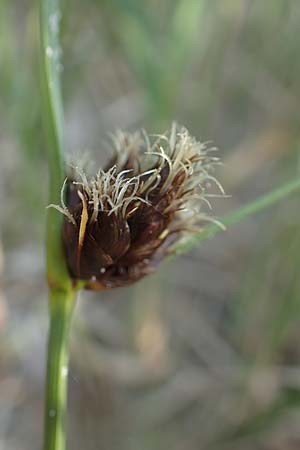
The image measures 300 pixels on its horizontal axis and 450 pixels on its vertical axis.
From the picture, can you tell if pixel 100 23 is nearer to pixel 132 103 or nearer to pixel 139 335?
pixel 132 103

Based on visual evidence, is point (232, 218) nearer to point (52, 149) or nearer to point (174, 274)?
point (52, 149)

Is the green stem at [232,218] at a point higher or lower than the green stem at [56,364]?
higher

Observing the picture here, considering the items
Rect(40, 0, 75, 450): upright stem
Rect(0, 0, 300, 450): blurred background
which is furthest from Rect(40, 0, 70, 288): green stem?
Rect(0, 0, 300, 450): blurred background

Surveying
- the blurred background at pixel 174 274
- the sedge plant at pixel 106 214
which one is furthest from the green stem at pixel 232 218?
the blurred background at pixel 174 274

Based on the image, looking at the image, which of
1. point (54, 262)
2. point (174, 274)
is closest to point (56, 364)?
point (54, 262)

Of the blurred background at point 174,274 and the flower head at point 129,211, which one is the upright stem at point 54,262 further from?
the blurred background at point 174,274

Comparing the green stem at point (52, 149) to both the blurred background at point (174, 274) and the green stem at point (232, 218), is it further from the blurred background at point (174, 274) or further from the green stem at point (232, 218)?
the blurred background at point (174, 274)

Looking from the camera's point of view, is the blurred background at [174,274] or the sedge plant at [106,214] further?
the blurred background at [174,274]

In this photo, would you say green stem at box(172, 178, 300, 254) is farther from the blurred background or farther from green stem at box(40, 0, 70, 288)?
the blurred background
